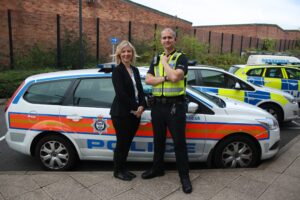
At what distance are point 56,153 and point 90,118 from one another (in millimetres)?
757

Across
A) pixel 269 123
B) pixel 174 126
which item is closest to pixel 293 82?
pixel 269 123

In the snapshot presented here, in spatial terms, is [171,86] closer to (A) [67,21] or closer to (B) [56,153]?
(B) [56,153]

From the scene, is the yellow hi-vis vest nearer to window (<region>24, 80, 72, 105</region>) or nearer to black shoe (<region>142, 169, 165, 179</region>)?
black shoe (<region>142, 169, 165, 179</region>)

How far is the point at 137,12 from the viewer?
2159 centimetres

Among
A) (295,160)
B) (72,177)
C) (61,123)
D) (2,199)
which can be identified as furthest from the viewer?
(295,160)

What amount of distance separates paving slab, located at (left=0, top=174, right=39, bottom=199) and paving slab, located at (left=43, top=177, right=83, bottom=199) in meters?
0.21

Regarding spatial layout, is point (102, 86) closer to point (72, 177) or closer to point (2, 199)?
point (72, 177)

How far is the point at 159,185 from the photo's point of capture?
11.7ft

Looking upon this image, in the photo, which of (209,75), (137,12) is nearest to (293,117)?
(209,75)

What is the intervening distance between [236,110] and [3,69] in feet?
37.1

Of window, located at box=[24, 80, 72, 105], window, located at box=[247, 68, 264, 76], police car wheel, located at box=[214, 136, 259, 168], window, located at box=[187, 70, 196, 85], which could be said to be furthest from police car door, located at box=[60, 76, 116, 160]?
window, located at box=[247, 68, 264, 76]

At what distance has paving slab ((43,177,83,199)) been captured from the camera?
10.9 feet

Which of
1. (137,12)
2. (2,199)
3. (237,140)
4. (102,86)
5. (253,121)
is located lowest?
(2,199)

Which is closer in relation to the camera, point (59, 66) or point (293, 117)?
point (293, 117)
